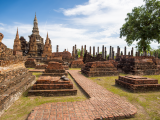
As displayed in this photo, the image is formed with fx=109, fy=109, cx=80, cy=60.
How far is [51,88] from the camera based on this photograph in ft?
14.1

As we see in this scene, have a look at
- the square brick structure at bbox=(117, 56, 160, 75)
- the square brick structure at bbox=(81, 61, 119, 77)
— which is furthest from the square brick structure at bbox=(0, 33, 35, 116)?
the square brick structure at bbox=(117, 56, 160, 75)

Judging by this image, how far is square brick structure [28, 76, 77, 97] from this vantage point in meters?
4.10

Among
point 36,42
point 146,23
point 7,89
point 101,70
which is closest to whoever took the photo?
point 7,89

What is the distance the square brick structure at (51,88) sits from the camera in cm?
410

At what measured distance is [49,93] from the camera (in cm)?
413

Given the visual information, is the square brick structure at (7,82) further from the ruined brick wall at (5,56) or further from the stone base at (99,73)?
the stone base at (99,73)

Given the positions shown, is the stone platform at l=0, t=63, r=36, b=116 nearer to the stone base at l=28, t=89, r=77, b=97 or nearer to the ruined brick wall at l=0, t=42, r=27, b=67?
the ruined brick wall at l=0, t=42, r=27, b=67

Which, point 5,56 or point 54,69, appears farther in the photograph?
point 54,69

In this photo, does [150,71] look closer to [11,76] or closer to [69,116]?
[69,116]

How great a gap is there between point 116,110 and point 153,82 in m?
3.13

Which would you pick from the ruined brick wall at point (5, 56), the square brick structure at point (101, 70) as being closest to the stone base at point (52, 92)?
the ruined brick wall at point (5, 56)

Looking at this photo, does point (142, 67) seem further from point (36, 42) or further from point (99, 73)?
point (36, 42)

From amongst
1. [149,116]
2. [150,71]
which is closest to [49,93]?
[149,116]

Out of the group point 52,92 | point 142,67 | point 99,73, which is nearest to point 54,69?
point 99,73
